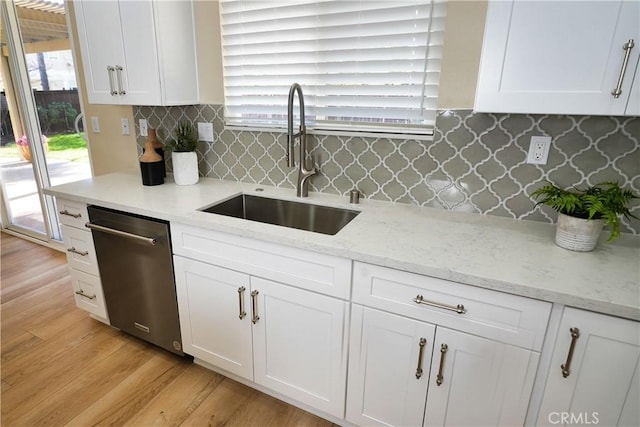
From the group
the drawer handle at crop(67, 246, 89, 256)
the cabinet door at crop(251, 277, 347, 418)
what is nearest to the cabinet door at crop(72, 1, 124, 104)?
the drawer handle at crop(67, 246, 89, 256)

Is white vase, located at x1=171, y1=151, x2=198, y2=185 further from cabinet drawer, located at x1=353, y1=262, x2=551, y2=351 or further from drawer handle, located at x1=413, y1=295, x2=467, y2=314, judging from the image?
drawer handle, located at x1=413, y1=295, x2=467, y2=314

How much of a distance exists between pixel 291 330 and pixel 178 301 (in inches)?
25.6

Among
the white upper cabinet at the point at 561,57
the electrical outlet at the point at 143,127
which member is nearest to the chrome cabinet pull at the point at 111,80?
the electrical outlet at the point at 143,127

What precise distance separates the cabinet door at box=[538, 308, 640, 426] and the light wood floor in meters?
0.97

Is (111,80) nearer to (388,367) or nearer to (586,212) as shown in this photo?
(388,367)

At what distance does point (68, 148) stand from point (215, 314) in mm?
2342

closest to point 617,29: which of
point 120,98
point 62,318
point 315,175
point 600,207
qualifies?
point 600,207

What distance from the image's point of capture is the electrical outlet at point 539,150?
148cm

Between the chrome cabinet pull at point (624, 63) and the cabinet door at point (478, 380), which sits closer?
the chrome cabinet pull at point (624, 63)

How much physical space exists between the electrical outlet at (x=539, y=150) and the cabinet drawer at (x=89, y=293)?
2322 millimetres

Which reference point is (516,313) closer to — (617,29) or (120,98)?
(617,29)

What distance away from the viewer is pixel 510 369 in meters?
1.17

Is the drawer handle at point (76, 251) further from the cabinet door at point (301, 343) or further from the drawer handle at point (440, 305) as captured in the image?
the drawer handle at point (440, 305)

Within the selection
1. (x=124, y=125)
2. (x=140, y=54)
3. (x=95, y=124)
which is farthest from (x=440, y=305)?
(x=95, y=124)
